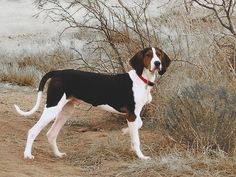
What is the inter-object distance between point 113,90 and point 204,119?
130cm

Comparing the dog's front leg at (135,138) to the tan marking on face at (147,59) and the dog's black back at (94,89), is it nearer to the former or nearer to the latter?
the dog's black back at (94,89)

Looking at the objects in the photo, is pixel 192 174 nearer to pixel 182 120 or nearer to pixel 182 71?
pixel 182 120

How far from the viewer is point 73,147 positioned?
36.0 feet

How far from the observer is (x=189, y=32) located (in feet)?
43.2

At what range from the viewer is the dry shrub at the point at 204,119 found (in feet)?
30.9

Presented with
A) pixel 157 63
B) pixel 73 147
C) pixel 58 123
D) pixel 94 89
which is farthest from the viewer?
pixel 73 147

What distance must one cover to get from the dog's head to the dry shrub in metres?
0.58

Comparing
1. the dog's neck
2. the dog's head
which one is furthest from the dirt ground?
the dog's head

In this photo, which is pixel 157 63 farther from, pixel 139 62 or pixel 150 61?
pixel 139 62

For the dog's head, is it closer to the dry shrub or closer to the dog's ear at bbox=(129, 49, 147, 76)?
the dog's ear at bbox=(129, 49, 147, 76)

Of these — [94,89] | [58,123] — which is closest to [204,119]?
[94,89]

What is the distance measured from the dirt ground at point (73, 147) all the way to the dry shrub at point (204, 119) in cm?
75

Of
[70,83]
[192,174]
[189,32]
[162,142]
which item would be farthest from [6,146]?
[189,32]

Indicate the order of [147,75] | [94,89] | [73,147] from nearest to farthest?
[147,75]
[94,89]
[73,147]
